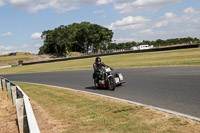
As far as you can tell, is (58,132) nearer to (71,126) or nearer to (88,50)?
(71,126)

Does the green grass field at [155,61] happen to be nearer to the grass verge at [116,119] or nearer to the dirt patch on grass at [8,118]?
the grass verge at [116,119]

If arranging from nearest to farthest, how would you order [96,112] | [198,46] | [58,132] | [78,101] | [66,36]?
1. [58,132]
2. [96,112]
3. [78,101]
4. [198,46]
5. [66,36]

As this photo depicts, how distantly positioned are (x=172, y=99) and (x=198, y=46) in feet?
108

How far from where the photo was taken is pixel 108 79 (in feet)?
38.4

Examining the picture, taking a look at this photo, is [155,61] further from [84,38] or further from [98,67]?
[84,38]

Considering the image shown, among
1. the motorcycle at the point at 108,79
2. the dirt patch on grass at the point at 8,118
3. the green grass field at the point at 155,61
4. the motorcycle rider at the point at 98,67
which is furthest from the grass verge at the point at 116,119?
the green grass field at the point at 155,61

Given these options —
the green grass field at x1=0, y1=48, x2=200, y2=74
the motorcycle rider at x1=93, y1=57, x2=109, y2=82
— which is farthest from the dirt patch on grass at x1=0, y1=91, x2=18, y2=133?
the green grass field at x1=0, y1=48, x2=200, y2=74

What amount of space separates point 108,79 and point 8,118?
501 cm

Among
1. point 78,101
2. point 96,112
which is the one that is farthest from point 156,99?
point 78,101

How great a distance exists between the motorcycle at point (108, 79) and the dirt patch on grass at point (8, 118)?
4.29m

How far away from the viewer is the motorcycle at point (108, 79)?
11562mm

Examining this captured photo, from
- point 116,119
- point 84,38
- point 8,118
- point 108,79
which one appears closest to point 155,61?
point 108,79

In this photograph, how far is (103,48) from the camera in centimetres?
12031

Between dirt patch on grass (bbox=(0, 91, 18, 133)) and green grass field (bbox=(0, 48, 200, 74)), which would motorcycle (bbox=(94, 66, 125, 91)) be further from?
green grass field (bbox=(0, 48, 200, 74))
